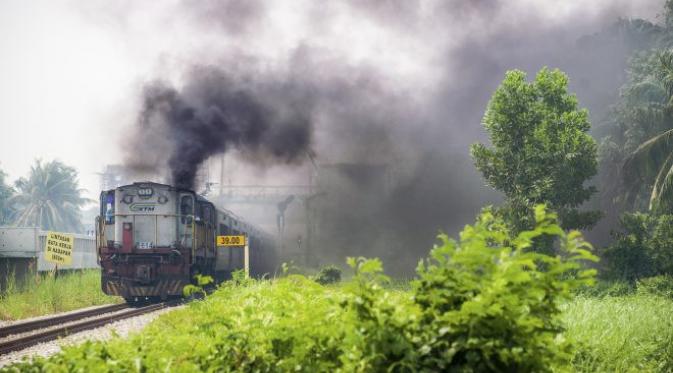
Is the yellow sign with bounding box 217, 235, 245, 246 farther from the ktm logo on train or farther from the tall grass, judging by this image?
the tall grass

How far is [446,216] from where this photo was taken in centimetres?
4806

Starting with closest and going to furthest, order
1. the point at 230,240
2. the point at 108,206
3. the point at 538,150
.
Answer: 1. the point at 230,240
2. the point at 108,206
3. the point at 538,150

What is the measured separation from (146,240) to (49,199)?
64.7 m

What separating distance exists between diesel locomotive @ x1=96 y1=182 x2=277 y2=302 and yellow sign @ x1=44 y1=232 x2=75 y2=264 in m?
2.23

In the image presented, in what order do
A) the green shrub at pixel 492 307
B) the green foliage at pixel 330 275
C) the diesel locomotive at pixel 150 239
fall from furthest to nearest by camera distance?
the green foliage at pixel 330 275 < the diesel locomotive at pixel 150 239 < the green shrub at pixel 492 307

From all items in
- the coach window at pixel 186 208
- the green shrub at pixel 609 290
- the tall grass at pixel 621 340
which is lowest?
the green shrub at pixel 609 290

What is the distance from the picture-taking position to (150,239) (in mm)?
21328

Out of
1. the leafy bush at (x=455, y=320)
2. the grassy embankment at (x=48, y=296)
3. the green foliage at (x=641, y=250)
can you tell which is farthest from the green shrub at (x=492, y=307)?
the green foliage at (x=641, y=250)

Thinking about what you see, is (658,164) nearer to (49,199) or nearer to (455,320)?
(455,320)

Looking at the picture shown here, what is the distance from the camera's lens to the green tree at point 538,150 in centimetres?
2495

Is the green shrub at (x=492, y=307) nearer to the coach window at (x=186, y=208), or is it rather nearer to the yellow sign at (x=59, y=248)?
the coach window at (x=186, y=208)

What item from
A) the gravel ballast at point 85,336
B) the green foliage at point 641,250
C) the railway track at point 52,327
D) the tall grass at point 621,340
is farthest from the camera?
the green foliage at point 641,250

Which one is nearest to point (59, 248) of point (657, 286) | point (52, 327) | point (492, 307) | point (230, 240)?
point (230, 240)

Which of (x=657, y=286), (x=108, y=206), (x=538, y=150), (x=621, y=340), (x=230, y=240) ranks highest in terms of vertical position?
(x=538, y=150)
